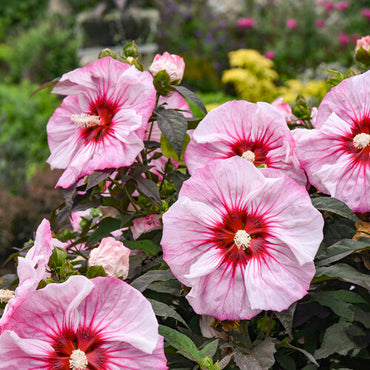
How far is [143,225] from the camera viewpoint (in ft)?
2.65

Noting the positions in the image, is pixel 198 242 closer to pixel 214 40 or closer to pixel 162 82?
pixel 162 82

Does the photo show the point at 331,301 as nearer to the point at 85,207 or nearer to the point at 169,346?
the point at 169,346

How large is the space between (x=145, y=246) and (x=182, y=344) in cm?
20

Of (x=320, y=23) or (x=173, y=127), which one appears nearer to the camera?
(x=173, y=127)

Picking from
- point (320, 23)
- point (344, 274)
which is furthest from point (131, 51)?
point (320, 23)

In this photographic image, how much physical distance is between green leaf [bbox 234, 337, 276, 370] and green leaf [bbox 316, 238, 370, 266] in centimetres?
11

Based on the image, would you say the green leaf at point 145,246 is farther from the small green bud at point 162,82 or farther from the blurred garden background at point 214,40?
the blurred garden background at point 214,40

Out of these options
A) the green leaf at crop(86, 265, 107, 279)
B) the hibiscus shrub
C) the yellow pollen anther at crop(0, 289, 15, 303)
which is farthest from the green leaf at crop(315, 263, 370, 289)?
the yellow pollen anther at crop(0, 289, 15, 303)

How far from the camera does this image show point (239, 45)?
731cm

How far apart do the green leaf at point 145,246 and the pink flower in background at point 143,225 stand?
0.03 metres

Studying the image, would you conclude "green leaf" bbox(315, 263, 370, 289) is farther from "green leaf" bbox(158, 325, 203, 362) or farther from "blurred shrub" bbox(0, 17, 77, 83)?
"blurred shrub" bbox(0, 17, 77, 83)

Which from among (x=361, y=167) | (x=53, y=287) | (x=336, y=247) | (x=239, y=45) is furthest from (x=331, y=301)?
(x=239, y=45)

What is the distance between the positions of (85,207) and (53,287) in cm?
27

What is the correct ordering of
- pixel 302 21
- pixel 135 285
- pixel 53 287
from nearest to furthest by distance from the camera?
1. pixel 53 287
2. pixel 135 285
3. pixel 302 21
